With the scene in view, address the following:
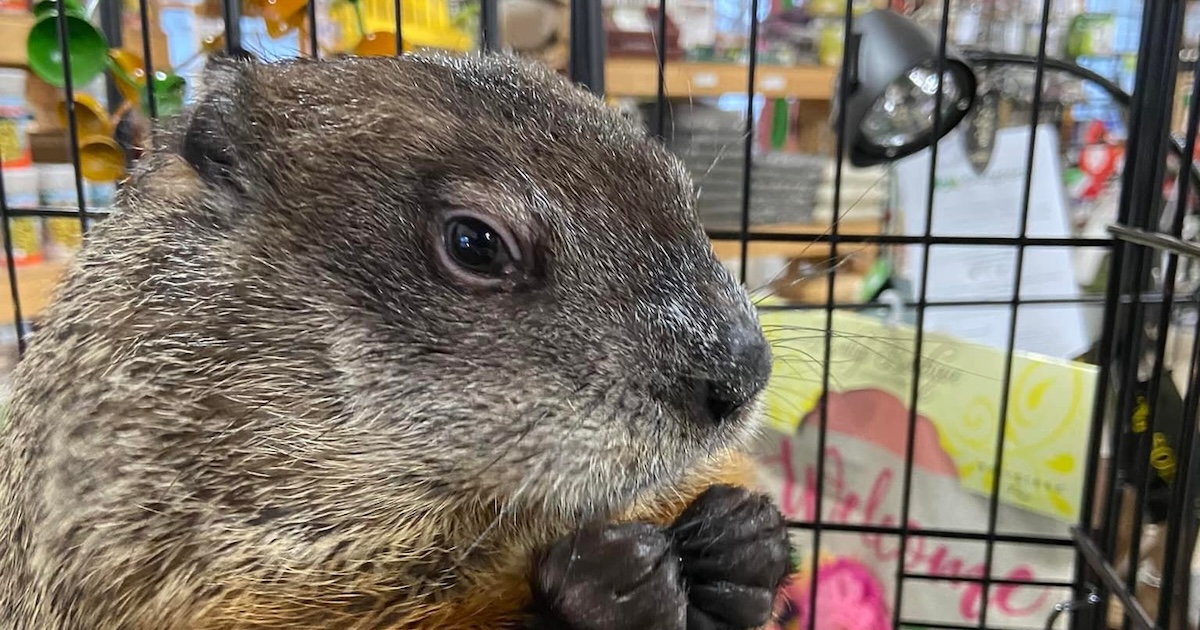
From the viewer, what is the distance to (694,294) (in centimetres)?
58

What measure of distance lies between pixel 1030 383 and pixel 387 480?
960 millimetres

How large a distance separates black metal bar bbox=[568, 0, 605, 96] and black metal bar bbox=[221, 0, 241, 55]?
0.36m

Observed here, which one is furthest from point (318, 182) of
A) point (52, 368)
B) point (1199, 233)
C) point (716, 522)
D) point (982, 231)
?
point (982, 231)

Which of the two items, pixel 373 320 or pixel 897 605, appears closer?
pixel 373 320

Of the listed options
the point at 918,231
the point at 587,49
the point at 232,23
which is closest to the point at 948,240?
the point at 587,49

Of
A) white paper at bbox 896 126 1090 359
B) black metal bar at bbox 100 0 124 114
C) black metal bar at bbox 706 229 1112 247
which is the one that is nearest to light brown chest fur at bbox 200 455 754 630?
black metal bar at bbox 706 229 1112 247

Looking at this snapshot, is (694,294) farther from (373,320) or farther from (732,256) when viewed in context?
(732,256)

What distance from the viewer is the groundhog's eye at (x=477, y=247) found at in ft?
1.86

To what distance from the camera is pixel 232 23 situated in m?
0.96

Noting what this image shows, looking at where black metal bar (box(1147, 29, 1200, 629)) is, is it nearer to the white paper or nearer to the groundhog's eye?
the groundhog's eye

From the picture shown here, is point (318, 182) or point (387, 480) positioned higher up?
point (318, 182)

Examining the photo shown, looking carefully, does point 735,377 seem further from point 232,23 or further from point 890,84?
point 232,23

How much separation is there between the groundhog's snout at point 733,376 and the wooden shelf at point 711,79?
A: 3.12ft

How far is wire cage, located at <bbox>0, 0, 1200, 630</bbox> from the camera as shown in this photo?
92 cm
